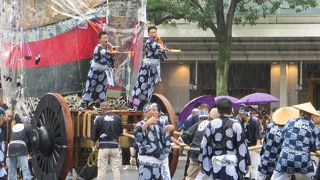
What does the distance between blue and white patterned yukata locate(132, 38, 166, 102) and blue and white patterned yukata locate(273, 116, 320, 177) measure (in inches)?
136

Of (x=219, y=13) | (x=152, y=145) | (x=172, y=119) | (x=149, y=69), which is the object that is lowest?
(x=152, y=145)

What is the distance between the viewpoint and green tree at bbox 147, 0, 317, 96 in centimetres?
2484

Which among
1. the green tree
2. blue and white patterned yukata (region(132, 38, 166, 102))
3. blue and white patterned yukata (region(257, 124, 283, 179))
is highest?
the green tree

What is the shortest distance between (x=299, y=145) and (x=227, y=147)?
1.27m

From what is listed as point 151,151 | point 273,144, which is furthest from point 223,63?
point 151,151

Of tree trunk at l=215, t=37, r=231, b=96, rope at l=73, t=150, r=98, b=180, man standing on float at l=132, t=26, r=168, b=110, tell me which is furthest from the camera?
tree trunk at l=215, t=37, r=231, b=96

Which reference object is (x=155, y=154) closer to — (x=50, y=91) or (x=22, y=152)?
(x=50, y=91)

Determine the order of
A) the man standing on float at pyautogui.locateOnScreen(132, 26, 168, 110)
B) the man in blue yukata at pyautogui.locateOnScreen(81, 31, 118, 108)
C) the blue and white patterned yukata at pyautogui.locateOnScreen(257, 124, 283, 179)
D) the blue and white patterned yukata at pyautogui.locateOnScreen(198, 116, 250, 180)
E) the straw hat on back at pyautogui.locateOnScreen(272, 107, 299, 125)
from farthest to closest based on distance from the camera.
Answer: the man standing on float at pyautogui.locateOnScreen(132, 26, 168, 110) < the man in blue yukata at pyautogui.locateOnScreen(81, 31, 118, 108) < the straw hat on back at pyautogui.locateOnScreen(272, 107, 299, 125) < the blue and white patterned yukata at pyautogui.locateOnScreen(257, 124, 283, 179) < the blue and white patterned yukata at pyautogui.locateOnScreen(198, 116, 250, 180)

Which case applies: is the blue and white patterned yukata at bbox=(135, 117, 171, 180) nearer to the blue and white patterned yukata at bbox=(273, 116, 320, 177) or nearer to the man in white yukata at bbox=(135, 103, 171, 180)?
the man in white yukata at bbox=(135, 103, 171, 180)

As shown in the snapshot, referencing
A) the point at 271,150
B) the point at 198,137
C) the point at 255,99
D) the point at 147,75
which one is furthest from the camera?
the point at 255,99

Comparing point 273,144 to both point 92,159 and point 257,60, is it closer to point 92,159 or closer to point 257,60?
point 92,159

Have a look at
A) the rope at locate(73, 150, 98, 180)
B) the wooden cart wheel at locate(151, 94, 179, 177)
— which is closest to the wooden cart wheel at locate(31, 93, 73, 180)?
the rope at locate(73, 150, 98, 180)

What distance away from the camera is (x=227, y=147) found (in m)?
9.80

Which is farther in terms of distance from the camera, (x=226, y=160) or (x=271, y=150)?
(x=271, y=150)
